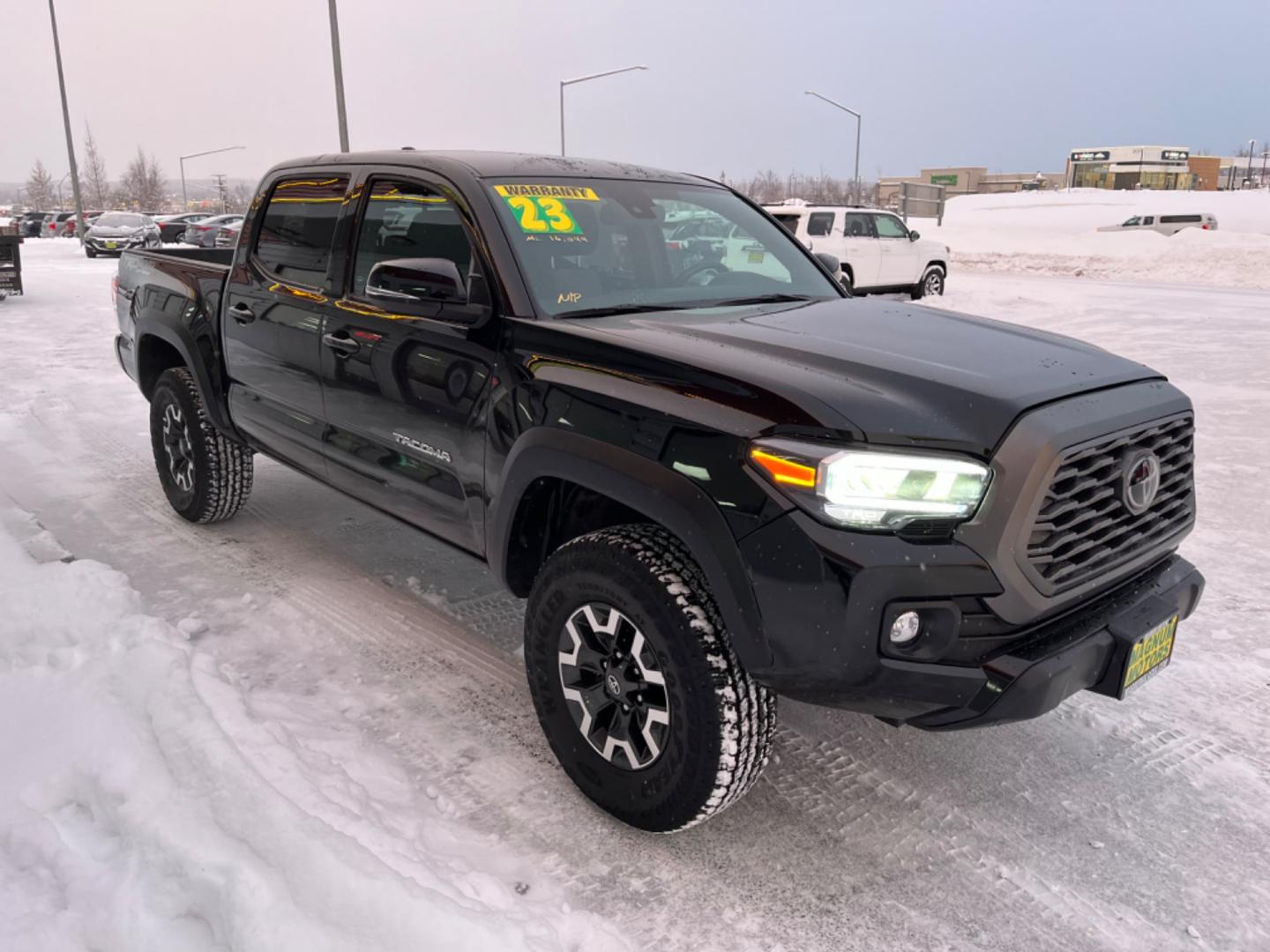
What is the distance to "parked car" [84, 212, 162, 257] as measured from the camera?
26.9m

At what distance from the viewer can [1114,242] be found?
1272 inches

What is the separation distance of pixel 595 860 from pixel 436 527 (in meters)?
1.36

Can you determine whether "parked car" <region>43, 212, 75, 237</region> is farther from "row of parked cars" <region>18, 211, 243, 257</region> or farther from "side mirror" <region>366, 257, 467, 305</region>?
"side mirror" <region>366, 257, 467, 305</region>

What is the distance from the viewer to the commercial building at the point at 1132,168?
9438 cm

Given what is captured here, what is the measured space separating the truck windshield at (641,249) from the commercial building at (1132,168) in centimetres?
10310

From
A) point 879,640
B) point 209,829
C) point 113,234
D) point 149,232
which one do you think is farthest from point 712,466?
point 113,234

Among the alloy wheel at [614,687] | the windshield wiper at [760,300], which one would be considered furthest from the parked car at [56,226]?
the alloy wheel at [614,687]

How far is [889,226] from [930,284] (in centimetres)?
176

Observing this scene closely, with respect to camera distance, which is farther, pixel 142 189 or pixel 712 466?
pixel 142 189

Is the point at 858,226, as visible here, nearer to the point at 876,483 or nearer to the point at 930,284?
the point at 930,284

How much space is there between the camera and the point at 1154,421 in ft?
8.52

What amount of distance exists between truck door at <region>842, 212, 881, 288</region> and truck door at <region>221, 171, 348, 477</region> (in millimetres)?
13496

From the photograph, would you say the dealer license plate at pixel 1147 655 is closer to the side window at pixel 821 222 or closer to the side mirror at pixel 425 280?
the side mirror at pixel 425 280

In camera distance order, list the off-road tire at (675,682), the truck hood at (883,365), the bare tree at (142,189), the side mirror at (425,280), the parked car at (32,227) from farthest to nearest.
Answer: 1. the bare tree at (142,189)
2. the parked car at (32,227)
3. the side mirror at (425,280)
4. the off-road tire at (675,682)
5. the truck hood at (883,365)
